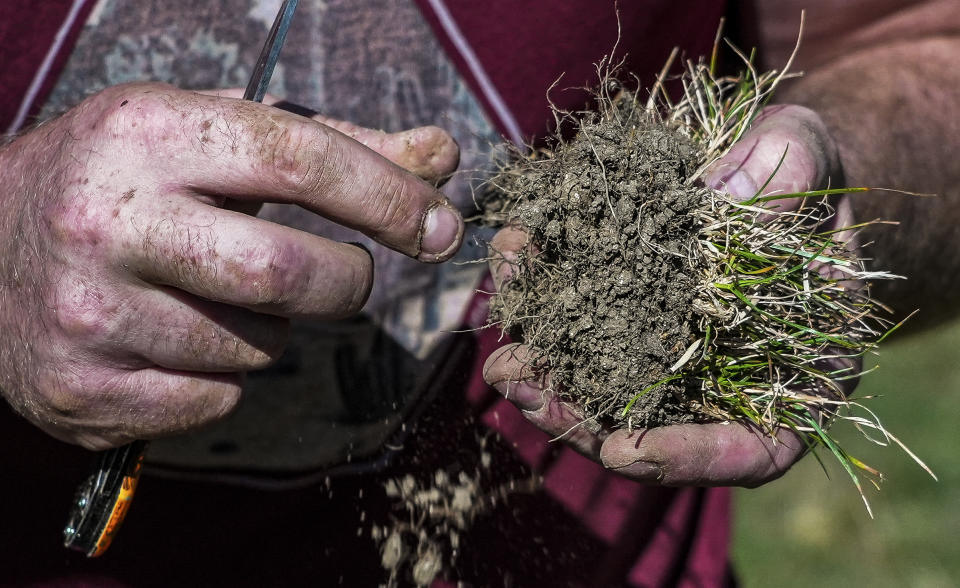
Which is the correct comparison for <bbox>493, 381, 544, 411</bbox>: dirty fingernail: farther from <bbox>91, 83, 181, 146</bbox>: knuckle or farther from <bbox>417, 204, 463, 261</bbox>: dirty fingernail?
<bbox>91, 83, 181, 146</bbox>: knuckle

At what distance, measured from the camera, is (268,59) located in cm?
117

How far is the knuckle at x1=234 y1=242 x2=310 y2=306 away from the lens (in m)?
1.02

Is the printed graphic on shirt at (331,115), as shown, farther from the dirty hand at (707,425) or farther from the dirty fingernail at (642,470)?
the dirty fingernail at (642,470)

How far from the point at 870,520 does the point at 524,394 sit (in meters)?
3.30

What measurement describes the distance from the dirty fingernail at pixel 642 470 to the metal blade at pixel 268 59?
827 millimetres

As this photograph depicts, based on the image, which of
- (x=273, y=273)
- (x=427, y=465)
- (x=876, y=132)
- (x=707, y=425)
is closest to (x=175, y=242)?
(x=273, y=273)

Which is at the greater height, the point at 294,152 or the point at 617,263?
the point at 294,152

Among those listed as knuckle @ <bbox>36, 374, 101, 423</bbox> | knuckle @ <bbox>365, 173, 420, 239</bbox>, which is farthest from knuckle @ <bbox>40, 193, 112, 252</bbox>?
knuckle @ <bbox>365, 173, 420, 239</bbox>

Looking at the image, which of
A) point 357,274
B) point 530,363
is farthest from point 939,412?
point 357,274

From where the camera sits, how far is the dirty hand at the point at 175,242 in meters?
1.01

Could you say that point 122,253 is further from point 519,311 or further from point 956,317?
point 956,317

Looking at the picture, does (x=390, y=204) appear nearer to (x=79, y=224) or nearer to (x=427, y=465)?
(x=79, y=224)

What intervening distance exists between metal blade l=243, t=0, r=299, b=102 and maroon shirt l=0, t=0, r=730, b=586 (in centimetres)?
38

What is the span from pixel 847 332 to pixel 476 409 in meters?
0.76
